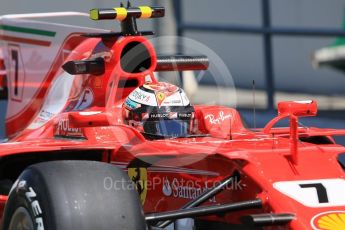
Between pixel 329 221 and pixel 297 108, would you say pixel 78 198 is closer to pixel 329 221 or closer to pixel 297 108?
pixel 329 221

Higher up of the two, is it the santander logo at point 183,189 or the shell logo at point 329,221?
the santander logo at point 183,189

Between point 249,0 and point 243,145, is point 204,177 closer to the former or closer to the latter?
point 243,145

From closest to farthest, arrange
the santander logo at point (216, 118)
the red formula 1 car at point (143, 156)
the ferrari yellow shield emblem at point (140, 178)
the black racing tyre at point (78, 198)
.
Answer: the black racing tyre at point (78, 198) < the red formula 1 car at point (143, 156) < the ferrari yellow shield emblem at point (140, 178) < the santander logo at point (216, 118)

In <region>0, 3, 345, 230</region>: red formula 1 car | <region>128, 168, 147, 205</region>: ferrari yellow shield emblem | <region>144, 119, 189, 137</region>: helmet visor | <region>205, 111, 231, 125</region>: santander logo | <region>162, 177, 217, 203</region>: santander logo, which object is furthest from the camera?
<region>205, 111, 231, 125</region>: santander logo

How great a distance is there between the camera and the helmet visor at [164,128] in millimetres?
6312

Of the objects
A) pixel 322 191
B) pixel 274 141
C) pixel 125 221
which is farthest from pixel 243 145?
pixel 125 221

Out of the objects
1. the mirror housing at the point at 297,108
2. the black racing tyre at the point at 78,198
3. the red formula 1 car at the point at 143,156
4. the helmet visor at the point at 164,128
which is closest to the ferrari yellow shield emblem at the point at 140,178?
the red formula 1 car at the point at 143,156

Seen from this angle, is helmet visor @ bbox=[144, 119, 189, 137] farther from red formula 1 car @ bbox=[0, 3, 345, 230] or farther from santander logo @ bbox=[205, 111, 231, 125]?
santander logo @ bbox=[205, 111, 231, 125]

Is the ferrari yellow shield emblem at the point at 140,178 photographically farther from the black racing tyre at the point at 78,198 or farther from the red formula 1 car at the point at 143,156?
the black racing tyre at the point at 78,198

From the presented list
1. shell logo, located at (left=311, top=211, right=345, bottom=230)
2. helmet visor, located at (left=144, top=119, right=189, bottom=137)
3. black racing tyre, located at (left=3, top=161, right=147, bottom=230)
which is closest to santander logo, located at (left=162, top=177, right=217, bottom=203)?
helmet visor, located at (left=144, top=119, right=189, bottom=137)

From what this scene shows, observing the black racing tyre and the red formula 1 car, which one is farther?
the red formula 1 car

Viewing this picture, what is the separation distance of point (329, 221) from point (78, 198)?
4.26 feet

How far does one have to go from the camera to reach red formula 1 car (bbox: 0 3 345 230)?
5.29 metres

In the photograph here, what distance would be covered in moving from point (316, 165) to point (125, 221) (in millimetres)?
1190
